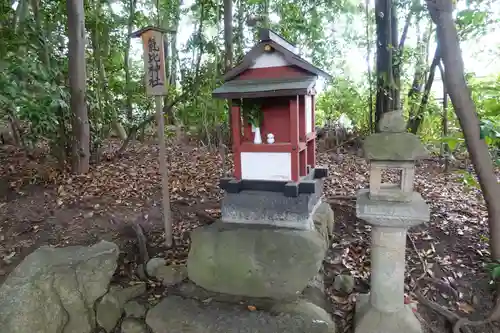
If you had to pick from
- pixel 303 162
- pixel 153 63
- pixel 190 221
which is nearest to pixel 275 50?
pixel 303 162

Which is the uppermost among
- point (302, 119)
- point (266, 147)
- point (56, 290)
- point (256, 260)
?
point (302, 119)

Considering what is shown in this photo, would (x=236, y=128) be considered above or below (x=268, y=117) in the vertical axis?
below

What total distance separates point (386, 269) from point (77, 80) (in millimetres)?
5799

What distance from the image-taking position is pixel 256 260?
3424mm

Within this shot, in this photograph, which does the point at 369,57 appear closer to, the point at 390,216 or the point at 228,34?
the point at 228,34

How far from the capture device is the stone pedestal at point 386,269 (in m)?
2.74

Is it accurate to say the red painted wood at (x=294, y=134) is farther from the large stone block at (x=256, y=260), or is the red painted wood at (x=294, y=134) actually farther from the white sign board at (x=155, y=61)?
the white sign board at (x=155, y=61)

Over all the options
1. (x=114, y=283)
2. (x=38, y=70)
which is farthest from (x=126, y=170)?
(x=114, y=283)

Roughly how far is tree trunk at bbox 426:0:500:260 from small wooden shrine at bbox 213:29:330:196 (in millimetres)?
1181

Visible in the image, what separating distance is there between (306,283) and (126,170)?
450 cm

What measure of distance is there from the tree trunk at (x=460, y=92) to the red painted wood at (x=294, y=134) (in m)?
1.45

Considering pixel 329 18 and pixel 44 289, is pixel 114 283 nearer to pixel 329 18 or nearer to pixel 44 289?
pixel 44 289

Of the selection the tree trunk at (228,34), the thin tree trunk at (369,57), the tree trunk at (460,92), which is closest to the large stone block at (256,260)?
the tree trunk at (460,92)

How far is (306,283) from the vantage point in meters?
3.29
